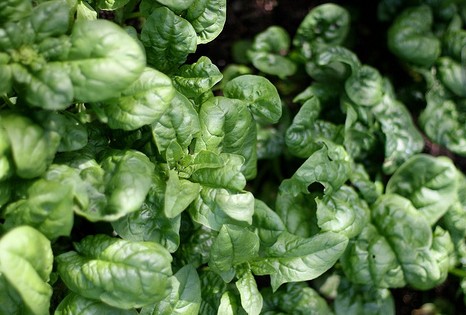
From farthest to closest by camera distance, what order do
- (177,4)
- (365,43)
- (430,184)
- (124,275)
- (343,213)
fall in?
1. (365,43)
2. (430,184)
3. (343,213)
4. (177,4)
5. (124,275)

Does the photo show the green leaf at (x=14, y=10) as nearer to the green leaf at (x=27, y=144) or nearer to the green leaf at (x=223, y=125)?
the green leaf at (x=27, y=144)

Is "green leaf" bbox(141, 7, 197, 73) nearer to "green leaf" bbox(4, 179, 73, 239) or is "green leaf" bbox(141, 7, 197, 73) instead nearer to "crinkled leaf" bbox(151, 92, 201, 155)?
"crinkled leaf" bbox(151, 92, 201, 155)

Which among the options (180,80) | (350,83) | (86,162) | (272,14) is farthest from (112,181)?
(272,14)

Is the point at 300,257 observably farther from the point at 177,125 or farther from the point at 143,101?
the point at 143,101

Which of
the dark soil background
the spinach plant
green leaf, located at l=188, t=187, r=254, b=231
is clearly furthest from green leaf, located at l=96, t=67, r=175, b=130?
the dark soil background

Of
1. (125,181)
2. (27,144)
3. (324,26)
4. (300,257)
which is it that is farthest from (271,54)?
(27,144)

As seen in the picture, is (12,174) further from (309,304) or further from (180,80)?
(309,304)
